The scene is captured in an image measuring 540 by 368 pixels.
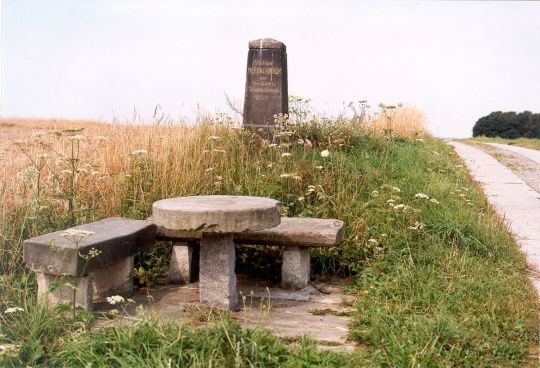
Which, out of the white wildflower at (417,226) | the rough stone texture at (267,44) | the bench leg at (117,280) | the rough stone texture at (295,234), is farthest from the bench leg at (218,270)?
the rough stone texture at (267,44)

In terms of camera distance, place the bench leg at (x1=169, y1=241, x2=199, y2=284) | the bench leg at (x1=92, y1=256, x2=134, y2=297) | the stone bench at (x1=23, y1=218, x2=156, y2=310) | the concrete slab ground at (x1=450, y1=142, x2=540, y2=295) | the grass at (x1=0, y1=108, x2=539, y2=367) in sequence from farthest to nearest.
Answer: the concrete slab ground at (x1=450, y1=142, x2=540, y2=295) < the bench leg at (x1=169, y1=241, x2=199, y2=284) < the bench leg at (x1=92, y1=256, x2=134, y2=297) < the stone bench at (x1=23, y1=218, x2=156, y2=310) < the grass at (x1=0, y1=108, x2=539, y2=367)

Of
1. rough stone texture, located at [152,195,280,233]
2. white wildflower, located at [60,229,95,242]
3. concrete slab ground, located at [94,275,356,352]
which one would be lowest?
concrete slab ground, located at [94,275,356,352]

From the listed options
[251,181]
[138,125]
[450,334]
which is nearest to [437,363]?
[450,334]

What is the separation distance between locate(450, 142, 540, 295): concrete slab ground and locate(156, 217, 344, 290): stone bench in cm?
169

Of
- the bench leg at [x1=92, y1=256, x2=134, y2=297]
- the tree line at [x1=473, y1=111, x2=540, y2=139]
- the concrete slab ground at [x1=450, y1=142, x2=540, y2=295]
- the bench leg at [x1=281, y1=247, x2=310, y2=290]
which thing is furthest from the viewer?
the tree line at [x1=473, y1=111, x2=540, y2=139]

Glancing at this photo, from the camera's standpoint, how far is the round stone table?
3967 millimetres

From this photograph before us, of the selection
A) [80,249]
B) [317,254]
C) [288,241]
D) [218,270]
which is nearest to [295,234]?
[288,241]

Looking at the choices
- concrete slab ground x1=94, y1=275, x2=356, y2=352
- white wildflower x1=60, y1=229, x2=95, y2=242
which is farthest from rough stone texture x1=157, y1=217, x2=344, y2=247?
white wildflower x1=60, y1=229, x2=95, y2=242

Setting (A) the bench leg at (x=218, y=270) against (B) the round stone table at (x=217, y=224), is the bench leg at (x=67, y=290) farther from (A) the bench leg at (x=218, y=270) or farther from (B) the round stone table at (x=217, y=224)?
(A) the bench leg at (x=218, y=270)

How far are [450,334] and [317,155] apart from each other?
4458 millimetres

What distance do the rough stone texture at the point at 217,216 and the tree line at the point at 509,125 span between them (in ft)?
95.7

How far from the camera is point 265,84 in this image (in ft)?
32.5

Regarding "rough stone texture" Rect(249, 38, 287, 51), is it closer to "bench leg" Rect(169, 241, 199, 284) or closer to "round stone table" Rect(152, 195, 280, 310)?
"bench leg" Rect(169, 241, 199, 284)

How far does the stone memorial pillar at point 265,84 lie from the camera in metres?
9.84
